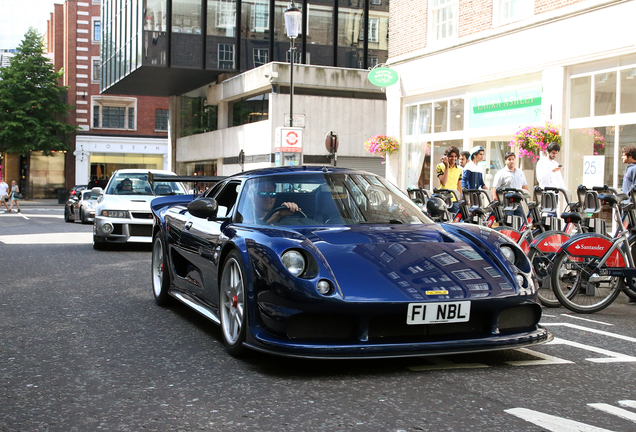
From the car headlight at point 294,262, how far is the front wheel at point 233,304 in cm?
39

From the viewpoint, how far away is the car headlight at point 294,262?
4.59 m

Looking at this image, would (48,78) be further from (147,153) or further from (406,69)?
(406,69)

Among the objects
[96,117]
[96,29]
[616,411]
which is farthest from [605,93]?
[96,29]

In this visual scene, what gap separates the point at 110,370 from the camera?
4812 mm

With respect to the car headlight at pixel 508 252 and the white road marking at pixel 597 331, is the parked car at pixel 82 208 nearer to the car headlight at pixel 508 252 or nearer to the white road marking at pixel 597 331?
the white road marking at pixel 597 331

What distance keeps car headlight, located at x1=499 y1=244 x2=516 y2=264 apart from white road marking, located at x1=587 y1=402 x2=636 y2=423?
1.39 meters

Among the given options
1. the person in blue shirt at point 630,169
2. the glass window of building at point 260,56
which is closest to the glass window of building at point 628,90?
the person in blue shirt at point 630,169

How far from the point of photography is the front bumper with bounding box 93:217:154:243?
45.3 feet

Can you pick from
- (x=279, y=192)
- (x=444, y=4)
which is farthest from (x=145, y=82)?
(x=279, y=192)

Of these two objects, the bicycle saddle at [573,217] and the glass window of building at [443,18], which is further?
the glass window of building at [443,18]

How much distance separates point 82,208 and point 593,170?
658 inches

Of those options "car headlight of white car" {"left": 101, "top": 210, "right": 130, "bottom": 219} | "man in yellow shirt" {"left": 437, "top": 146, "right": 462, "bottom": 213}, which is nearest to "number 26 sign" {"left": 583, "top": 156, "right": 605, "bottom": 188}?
"man in yellow shirt" {"left": 437, "top": 146, "right": 462, "bottom": 213}

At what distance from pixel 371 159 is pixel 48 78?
30.3 m

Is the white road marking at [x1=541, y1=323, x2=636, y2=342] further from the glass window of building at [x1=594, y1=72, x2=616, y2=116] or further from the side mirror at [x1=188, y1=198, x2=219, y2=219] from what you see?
the glass window of building at [x1=594, y1=72, x2=616, y2=116]
